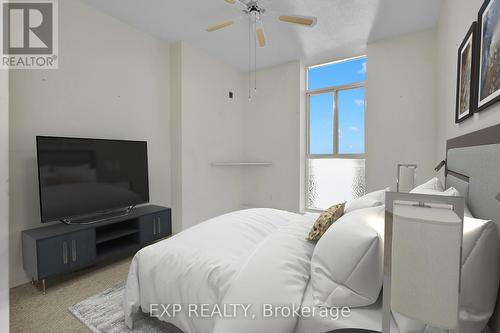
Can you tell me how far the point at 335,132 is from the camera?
4191 millimetres

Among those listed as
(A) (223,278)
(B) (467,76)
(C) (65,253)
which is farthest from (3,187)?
(B) (467,76)

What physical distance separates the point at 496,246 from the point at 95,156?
3.00 metres

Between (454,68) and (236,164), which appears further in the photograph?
(236,164)

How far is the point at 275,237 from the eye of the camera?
145cm

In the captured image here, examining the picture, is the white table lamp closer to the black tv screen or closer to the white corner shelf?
the black tv screen

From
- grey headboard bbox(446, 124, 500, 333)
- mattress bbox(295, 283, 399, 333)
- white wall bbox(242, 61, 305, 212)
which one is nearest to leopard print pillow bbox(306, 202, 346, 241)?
mattress bbox(295, 283, 399, 333)

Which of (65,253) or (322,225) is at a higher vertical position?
(322,225)

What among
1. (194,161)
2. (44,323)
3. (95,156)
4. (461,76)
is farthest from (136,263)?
(461,76)

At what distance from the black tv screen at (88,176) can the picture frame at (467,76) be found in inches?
122

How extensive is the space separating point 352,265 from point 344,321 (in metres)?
0.22

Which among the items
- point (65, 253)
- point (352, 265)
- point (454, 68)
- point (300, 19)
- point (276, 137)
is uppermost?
point (300, 19)

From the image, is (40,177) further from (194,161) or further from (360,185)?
(360,185)

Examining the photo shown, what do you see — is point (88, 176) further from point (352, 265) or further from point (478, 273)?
point (478, 273)

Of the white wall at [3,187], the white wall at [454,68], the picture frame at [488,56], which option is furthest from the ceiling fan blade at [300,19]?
the white wall at [3,187]
